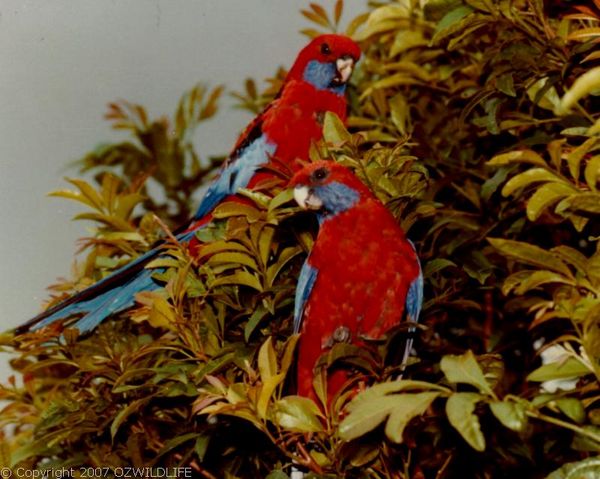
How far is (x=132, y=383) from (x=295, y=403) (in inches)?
18.0

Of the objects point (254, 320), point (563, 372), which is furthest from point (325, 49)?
point (563, 372)

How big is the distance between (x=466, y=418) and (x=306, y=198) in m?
0.59

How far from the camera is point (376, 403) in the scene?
38.6 inches

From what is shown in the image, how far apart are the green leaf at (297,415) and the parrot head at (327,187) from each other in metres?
0.38

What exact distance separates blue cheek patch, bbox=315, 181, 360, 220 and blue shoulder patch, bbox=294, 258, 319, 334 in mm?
121

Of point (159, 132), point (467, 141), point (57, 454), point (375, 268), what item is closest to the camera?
point (375, 268)

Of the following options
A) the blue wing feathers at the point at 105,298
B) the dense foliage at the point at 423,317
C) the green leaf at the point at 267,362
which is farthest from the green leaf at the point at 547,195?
the blue wing feathers at the point at 105,298

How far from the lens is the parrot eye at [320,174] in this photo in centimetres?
142

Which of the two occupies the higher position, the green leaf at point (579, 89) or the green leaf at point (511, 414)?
the green leaf at point (579, 89)

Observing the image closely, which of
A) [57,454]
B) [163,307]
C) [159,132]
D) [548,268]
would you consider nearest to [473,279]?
[548,268]

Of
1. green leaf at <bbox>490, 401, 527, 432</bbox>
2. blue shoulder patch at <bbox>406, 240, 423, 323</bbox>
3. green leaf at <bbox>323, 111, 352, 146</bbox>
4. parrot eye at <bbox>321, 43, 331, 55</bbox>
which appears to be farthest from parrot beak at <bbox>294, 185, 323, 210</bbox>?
parrot eye at <bbox>321, 43, 331, 55</bbox>

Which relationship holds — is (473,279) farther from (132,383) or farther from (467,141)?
(132,383)

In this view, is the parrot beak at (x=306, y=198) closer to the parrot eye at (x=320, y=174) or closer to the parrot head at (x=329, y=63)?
the parrot eye at (x=320, y=174)

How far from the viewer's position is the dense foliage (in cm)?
111
